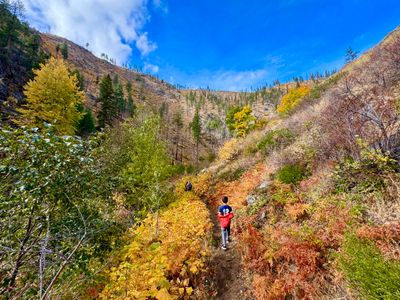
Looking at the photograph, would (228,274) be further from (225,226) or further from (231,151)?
(231,151)

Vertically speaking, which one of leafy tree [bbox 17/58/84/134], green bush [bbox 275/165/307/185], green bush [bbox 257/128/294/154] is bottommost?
green bush [bbox 275/165/307/185]

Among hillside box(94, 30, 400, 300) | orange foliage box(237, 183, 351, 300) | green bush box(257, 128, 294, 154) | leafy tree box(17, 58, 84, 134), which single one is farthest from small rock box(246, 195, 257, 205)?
leafy tree box(17, 58, 84, 134)

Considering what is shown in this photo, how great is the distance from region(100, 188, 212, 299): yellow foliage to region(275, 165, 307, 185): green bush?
13.8 ft

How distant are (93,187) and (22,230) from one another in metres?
1.65

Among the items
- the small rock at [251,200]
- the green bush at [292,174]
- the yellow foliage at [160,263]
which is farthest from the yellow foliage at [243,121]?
the yellow foliage at [160,263]

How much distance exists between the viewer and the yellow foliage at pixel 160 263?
21.6 ft

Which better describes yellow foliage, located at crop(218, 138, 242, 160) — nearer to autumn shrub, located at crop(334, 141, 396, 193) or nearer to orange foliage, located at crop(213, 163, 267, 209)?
orange foliage, located at crop(213, 163, 267, 209)

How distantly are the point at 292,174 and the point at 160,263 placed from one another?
7.23 m

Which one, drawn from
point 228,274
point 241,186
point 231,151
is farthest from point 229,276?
point 231,151

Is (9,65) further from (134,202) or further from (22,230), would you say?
(22,230)

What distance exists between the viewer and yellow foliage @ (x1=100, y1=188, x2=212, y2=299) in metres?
6.59

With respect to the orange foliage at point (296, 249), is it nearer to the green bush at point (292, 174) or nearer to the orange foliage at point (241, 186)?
the green bush at point (292, 174)

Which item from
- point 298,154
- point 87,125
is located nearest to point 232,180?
point 298,154

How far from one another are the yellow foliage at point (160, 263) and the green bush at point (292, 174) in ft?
13.8
